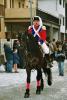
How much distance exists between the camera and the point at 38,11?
140 feet

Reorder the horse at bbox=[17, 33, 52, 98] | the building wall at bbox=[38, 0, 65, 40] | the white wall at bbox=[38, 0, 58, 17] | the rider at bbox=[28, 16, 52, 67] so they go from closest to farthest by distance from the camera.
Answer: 1. the horse at bbox=[17, 33, 52, 98]
2. the rider at bbox=[28, 16, 52, 67]
3. the building wall at bbox=[38, 0, 65, 40]
4. the white wall at bbox=[38, 0, 58, 17]

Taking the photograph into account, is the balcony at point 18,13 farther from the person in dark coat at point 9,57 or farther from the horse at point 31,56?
the horse at point 31,56

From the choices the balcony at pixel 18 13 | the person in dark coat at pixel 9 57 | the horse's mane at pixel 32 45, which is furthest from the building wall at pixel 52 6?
the horse's mane at pixel 32 45

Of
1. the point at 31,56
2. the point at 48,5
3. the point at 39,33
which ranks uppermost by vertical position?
the point at 48,5

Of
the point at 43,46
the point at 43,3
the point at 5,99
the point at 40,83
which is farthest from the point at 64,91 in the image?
the point at 43,3

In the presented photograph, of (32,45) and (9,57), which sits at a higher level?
(32,45)

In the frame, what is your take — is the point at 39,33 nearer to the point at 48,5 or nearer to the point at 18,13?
the point at 18,13

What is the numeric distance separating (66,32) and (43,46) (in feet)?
199

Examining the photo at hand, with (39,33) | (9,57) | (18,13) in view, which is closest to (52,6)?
(18,13)

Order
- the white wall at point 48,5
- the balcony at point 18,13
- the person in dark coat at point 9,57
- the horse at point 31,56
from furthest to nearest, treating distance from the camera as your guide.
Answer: the white wall at point 48,5 < the balcony at point 18,13 < the person in dark coat at point 9,57 < the horse at point 31,56

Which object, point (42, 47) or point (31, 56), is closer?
point (31, 56)

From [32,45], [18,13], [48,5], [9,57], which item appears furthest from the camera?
[48,5]

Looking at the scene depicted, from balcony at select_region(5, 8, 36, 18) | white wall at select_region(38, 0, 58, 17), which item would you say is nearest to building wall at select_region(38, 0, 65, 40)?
white wall at select_region(38, 0, 58, 17)

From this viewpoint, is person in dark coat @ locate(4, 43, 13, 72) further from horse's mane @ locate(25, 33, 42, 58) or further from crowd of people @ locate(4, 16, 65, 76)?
horse's mane @ locate(25, 33, 42, 58)
